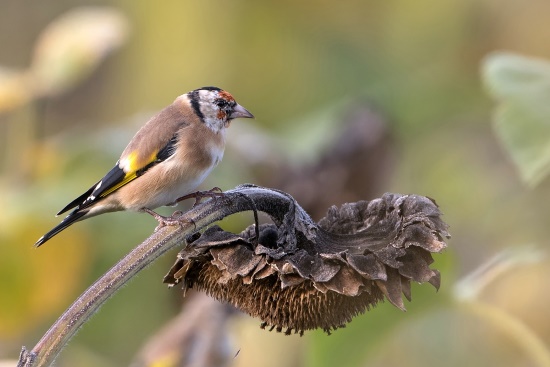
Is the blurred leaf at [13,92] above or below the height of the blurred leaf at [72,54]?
below

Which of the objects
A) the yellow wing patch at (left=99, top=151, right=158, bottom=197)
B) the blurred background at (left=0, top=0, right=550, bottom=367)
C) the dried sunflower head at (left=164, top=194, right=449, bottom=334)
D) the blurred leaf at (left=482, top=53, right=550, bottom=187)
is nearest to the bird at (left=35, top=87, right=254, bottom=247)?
the yellow wing patch at (left=99, top=151, right=158, bottom=197)

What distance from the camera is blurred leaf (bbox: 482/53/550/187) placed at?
2393 millimetres

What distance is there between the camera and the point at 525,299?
3395 millimetres

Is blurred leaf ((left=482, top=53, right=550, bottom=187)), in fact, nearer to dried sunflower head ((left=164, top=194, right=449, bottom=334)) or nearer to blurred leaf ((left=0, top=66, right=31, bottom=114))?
dried sunflower head ((left=164, top=194, right=449, bottom=334))

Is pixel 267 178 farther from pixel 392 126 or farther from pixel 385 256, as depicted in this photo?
pixel 385 256

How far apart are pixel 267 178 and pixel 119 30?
837 mm

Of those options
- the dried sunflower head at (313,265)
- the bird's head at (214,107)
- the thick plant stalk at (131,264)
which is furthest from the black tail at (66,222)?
the thick plant stalk at (131,264)

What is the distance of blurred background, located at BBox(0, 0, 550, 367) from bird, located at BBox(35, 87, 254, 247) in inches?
15.2

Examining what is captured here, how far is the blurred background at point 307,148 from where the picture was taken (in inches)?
102

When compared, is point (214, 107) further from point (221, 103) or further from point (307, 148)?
point (307, 148)

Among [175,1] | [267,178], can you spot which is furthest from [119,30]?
[175,1]

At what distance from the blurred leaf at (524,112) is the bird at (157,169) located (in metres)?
0.80

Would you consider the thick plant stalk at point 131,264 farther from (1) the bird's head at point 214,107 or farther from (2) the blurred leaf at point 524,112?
(1) the bird's head at point 214,107

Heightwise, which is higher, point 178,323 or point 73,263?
point 73,263
